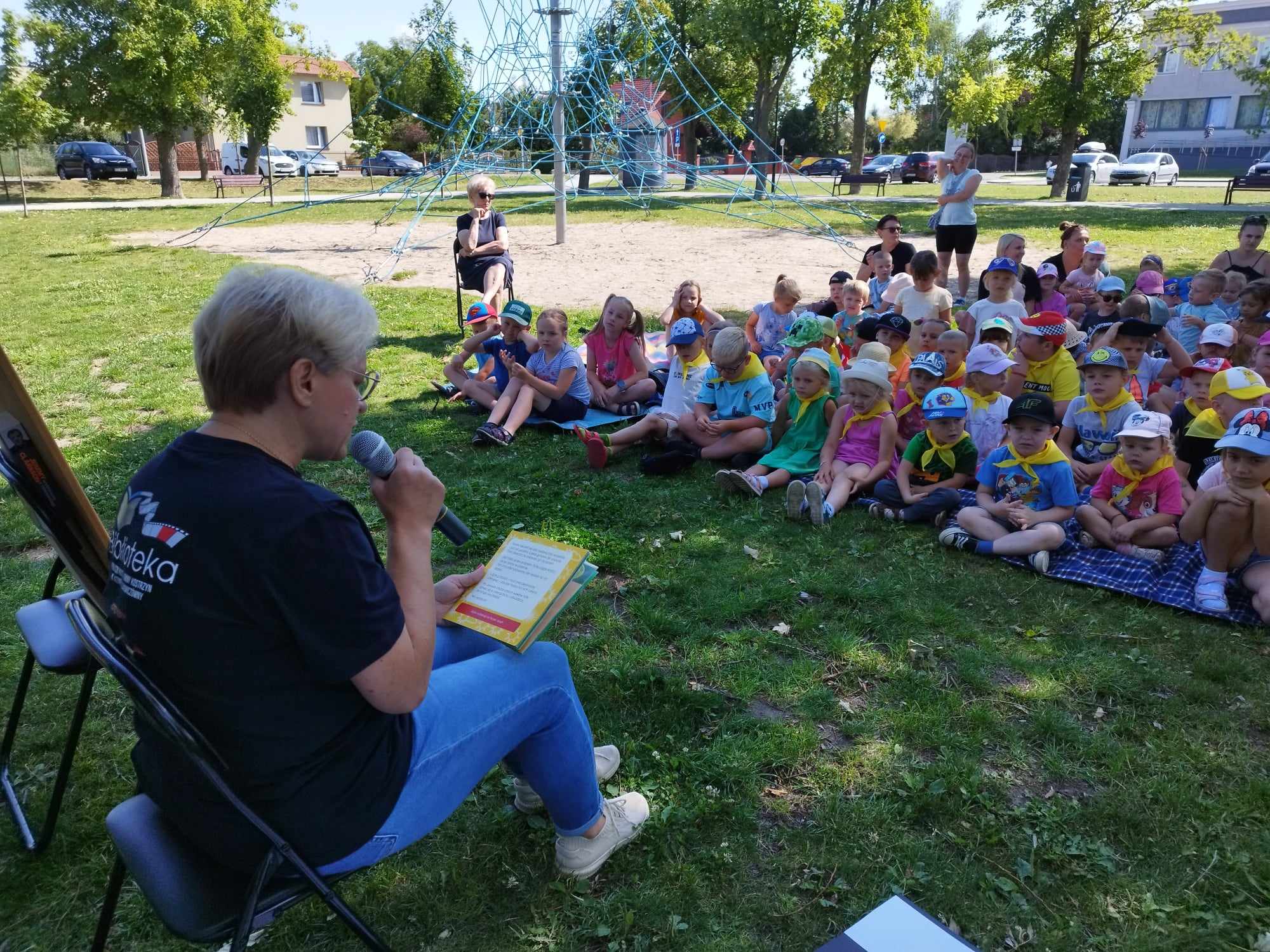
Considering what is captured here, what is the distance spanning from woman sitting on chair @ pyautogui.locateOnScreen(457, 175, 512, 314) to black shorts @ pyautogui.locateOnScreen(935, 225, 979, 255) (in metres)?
5.56

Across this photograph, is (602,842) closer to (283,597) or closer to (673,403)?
(283,597)

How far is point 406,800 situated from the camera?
1920 millimetres

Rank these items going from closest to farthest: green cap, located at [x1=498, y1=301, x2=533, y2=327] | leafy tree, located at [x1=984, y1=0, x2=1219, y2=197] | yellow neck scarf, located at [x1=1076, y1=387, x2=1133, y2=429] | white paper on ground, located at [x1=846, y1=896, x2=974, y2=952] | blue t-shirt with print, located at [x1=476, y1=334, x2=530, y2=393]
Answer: white paper on ground, located at [x1=846, y1=896, x2=974, y2=952]
yellow neck scarf, located at [x1=1076, y1=387, x2=1133, y2=429]
green cap, located at [x1=498, y1=301, x2=533, y2=327]
blue t-shirt with print, located at [x1=476, y1=334, x2=530, y2=393]
leafy tree, located at [x1=984, y1=0, x2=1219, y2=197]

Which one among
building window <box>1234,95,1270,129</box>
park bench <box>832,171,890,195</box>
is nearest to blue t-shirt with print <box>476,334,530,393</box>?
park bench <box>832,171,890,195</box>

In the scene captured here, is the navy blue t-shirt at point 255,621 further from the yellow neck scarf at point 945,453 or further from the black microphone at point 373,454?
the yellow neck scarf at point 945,453

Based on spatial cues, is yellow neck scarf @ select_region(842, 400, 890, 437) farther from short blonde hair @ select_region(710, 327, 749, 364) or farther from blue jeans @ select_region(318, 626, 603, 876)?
blue jeans @ select_region(318, 626, 603, 876)

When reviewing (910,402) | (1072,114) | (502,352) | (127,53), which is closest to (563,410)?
(502,352)

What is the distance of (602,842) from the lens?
2.56 m

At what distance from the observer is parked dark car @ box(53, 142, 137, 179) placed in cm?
3381

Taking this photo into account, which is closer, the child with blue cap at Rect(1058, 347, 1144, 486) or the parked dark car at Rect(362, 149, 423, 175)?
the child with blue cap at Rect(1058, 347, 1144, 486)

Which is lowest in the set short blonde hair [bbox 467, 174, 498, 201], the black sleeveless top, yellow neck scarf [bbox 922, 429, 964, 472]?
yellow neck scarf [bbox 922, 429, 964, 472]

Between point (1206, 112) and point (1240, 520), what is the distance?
62218 mm

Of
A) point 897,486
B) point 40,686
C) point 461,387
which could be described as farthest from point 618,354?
point 40,686

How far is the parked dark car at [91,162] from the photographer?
111 feet
